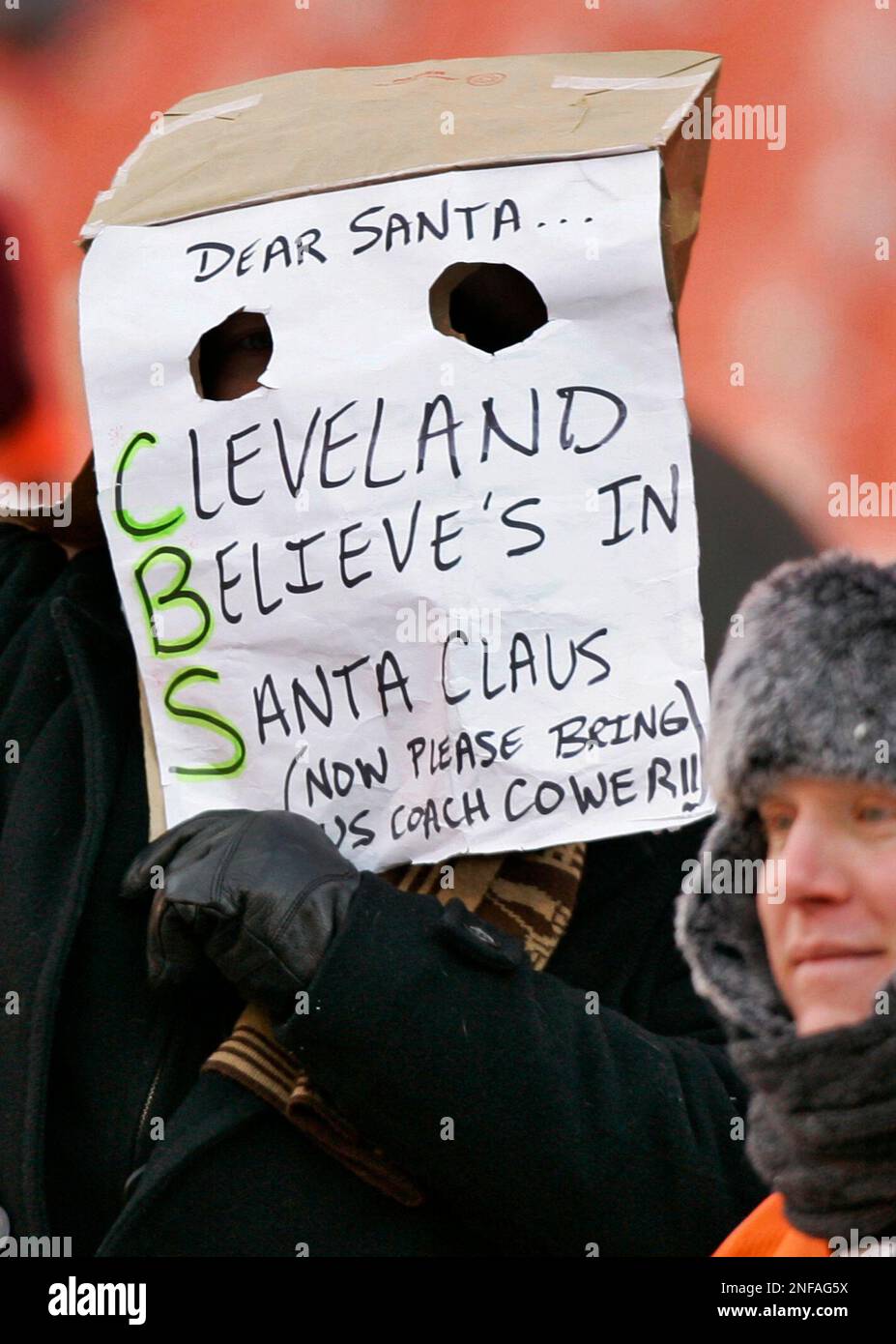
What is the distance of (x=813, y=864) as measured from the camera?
131 centimetres

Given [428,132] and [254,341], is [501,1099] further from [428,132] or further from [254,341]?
[428,132]

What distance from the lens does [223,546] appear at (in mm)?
2021

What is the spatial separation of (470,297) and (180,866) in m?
0.64

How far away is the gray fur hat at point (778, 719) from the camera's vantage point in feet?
4.36

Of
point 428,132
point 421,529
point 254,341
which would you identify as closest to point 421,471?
point 421,529

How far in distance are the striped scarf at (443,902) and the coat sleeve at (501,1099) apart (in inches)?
1.3

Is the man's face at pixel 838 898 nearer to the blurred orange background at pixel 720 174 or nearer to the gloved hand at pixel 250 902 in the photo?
the gloved hand at pixel 250 902

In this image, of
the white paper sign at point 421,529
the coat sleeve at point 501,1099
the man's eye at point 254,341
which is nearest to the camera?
the coat sleeve at point 501,1099

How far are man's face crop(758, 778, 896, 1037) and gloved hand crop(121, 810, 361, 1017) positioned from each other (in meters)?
0.58

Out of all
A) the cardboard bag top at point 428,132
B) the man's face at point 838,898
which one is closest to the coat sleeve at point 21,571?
the cardboard bag top at point 428,132

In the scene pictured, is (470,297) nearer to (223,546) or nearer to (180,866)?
(223,546)

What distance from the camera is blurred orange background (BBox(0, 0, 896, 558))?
103 inches

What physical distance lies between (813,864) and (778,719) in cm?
11

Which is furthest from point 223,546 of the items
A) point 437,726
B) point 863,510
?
point 863,510
